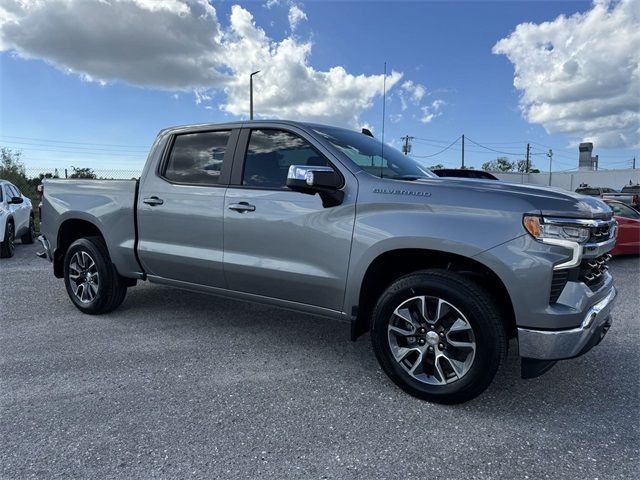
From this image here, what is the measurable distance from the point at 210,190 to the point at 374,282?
165 centimetres

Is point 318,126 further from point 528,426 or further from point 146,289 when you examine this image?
point 146,289

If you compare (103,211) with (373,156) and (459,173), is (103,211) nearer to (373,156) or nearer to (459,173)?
(373,156)

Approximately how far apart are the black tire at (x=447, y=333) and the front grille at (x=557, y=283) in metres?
0.33

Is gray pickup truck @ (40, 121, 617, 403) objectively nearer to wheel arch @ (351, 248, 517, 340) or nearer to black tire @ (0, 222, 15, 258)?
wheel arch @ (351, 248, 517, 340)

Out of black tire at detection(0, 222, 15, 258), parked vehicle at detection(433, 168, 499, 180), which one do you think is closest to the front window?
parked vehicle at detection(433, 168, 499, 180)

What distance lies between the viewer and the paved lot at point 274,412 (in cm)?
249

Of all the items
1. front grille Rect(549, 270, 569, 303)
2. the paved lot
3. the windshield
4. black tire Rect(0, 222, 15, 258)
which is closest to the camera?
the paved lot

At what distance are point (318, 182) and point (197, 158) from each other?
1.66 meters

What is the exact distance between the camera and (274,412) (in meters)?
3.02

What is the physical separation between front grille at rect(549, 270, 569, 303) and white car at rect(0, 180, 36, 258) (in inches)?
376

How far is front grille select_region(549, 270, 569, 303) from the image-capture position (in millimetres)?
2750

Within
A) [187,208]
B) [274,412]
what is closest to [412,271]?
[274,412]

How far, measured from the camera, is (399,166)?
4027 mm

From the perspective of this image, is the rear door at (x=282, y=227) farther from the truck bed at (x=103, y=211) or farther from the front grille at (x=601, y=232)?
the front grille at (x=601, y=232)
